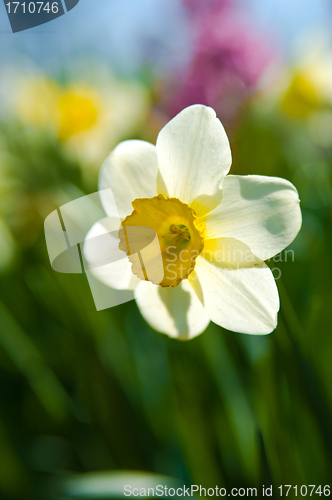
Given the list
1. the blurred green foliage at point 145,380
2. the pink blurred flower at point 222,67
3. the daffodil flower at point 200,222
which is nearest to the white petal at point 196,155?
the daffodil flower at point 200,222

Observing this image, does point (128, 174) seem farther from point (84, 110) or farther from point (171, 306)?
point (84, 110)

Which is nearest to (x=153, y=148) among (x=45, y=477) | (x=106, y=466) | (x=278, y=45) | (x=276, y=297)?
(x=276, y=297)

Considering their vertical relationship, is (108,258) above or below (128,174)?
below

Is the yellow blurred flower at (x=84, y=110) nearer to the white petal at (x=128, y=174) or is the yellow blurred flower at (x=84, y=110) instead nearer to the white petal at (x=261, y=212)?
the white petal at (x=128, y=174)

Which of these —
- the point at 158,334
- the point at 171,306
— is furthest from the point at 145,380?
the point at 171,306

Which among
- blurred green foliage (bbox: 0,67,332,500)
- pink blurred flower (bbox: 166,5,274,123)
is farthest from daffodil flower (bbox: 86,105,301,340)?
pink blurred flower (bbox: 166,5,274,123)

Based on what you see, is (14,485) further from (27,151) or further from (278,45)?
(278,45)
